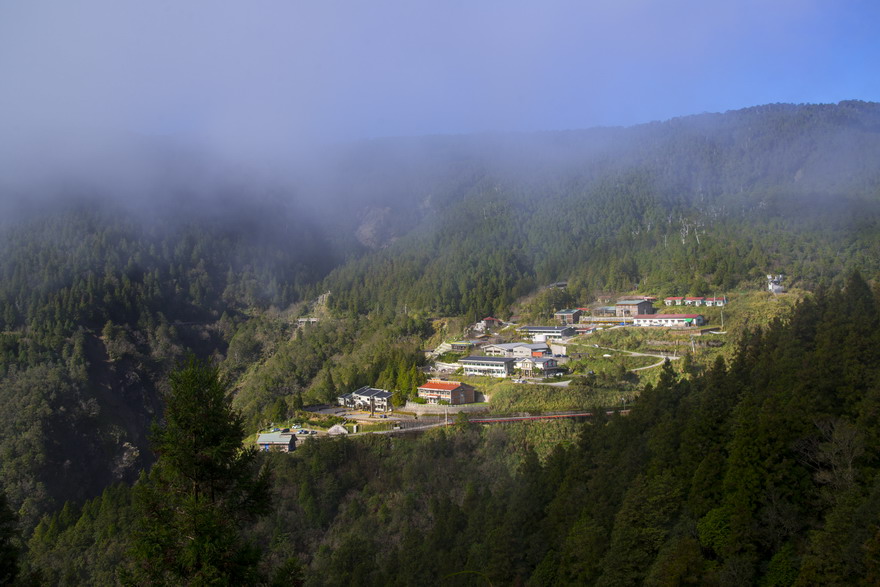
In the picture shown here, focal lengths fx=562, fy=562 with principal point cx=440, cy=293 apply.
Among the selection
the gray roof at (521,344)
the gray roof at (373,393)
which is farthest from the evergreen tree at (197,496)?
the gray roof at (521,344)

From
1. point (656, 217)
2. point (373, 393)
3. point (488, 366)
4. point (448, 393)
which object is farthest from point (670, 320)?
point (656, 217)

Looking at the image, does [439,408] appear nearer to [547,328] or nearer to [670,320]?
[547,328]

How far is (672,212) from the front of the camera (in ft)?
260

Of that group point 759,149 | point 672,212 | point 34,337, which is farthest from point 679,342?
point 759,149

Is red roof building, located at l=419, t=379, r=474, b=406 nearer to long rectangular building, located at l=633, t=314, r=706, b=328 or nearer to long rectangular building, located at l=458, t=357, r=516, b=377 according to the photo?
long rectangular building, located at l=458, t=357, r=516, b=377

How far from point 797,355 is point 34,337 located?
72.2 meters

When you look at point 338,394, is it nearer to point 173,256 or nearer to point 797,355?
point 797,355

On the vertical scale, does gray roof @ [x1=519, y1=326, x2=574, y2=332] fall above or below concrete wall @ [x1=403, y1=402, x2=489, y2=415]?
above

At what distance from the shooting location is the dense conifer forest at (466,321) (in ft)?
51.2

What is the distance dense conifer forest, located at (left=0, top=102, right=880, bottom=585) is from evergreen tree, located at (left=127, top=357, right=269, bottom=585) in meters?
0.87

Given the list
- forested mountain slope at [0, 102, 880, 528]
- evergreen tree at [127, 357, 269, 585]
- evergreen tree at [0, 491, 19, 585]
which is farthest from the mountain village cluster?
evergreen tree at [127, 357, 269, 585]

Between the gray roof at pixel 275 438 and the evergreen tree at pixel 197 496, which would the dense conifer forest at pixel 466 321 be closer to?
the evergreen tree at pixel 197 496

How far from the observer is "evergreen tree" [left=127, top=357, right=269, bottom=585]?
838 centimetres

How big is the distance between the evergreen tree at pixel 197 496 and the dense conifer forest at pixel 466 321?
0.87m
